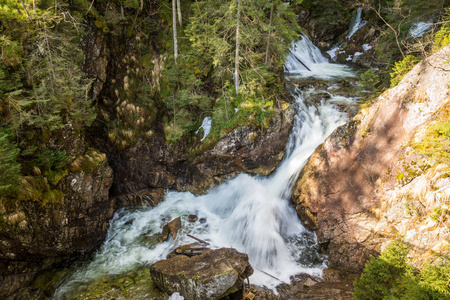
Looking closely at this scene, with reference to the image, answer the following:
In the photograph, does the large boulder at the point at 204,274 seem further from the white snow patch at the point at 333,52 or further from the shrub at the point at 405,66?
the white snow patch at the point at 333,52

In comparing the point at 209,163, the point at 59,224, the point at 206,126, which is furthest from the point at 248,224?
the point at 59,224

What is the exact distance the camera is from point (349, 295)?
6.54m

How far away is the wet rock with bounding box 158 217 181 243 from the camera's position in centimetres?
1015

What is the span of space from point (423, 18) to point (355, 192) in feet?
42.0

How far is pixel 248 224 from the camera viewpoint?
399 inches

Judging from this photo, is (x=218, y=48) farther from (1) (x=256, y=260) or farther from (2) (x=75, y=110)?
(1) (x=256, y=260)

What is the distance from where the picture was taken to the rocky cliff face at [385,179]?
5938 mm

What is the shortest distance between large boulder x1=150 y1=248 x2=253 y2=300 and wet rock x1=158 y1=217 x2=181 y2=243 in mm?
2233

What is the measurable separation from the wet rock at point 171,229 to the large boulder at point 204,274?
2233 millimetres

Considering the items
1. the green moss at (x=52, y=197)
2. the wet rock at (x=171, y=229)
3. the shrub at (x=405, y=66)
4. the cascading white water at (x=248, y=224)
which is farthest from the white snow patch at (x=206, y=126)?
the shrub at (x=405, y=66)

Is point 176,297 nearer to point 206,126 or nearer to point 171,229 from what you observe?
point 171,229

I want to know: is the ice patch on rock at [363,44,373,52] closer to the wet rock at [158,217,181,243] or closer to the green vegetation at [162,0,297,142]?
the green vegetation at [162,0,297,142]

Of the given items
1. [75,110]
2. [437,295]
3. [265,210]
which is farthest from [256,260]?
[75,110]

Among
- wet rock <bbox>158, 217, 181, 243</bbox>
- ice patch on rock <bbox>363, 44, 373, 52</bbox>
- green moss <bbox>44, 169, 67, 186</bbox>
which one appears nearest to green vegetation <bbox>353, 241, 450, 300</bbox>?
wet rock <bbox>158, 217, 181, 243</bbox>
